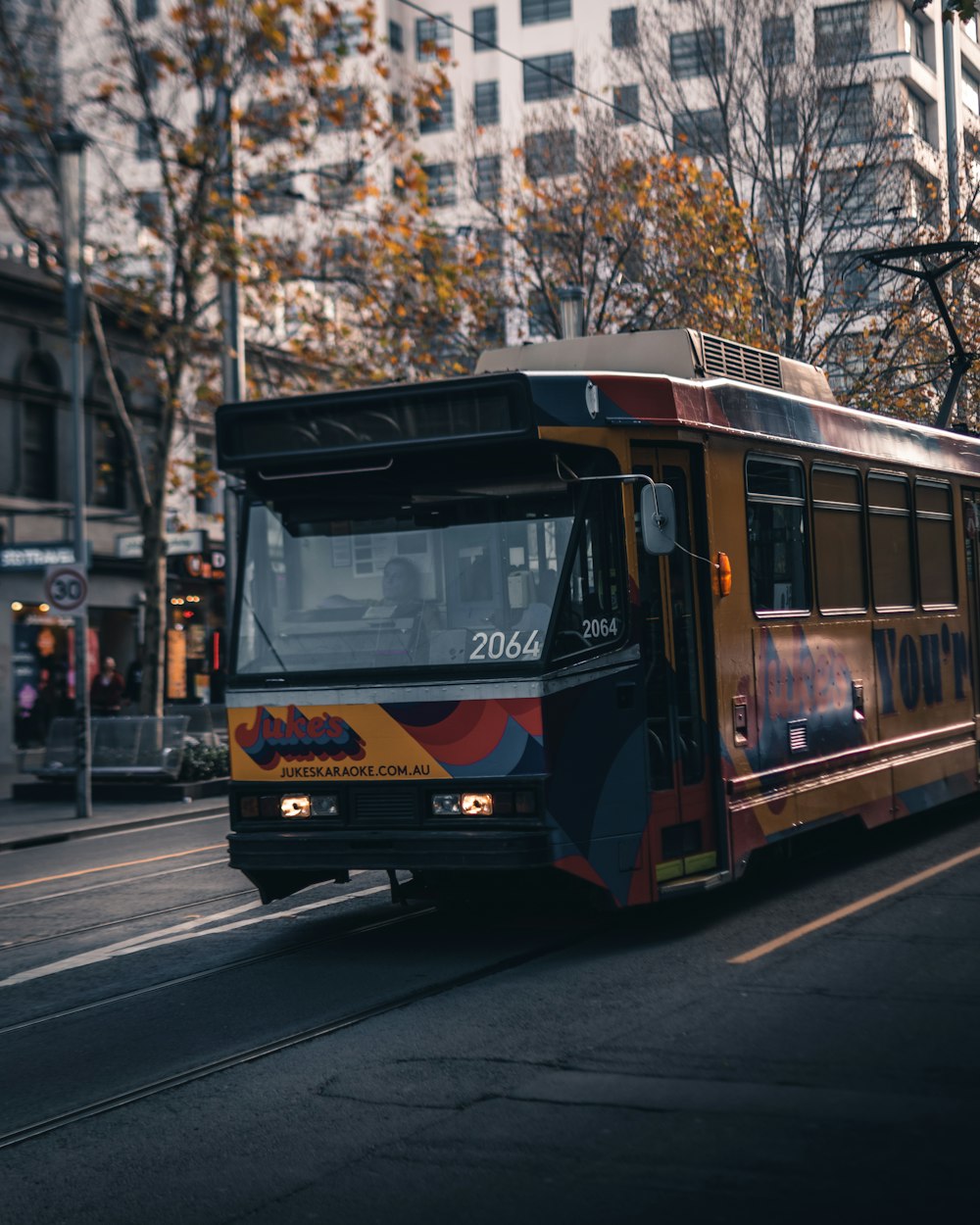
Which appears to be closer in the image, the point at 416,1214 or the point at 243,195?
the point at 416,1214

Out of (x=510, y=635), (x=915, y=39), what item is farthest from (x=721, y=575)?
(x=915, y=39)

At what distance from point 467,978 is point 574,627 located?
5.90 feet

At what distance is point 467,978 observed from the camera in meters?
8.27

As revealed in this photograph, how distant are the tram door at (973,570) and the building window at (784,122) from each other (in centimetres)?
1318

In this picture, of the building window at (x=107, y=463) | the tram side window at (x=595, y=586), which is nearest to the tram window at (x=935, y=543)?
the tram side window at (x=595, y=586)

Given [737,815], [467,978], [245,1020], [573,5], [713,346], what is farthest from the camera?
[573,5]

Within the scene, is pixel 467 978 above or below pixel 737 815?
below

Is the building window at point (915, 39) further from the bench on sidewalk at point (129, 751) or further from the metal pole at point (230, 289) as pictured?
the bench on sidewalk at point (129, 751)

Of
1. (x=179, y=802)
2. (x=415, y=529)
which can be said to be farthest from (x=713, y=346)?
(x=179, y=802)

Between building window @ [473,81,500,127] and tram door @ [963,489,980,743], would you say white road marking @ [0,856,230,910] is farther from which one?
building window @ [473,81,500,127]

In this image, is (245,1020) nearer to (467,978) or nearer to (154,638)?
(467,978)

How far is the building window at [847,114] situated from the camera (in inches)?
1016

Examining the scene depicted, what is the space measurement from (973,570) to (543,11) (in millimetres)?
49789

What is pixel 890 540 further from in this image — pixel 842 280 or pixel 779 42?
pixel 779 42
